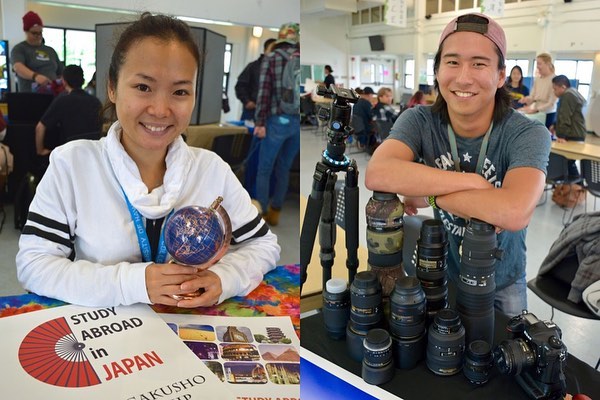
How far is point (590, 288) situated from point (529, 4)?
367 inches

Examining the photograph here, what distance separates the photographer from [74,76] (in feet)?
5.01

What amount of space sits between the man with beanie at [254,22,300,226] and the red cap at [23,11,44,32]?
97cm

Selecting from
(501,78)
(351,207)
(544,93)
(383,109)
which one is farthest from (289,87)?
(544,93)

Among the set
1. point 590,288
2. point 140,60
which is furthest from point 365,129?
point 140,60

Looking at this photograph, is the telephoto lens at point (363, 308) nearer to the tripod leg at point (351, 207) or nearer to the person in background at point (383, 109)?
the tripod leg at point (351, 207)

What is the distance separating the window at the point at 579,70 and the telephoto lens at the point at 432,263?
33.0 feet

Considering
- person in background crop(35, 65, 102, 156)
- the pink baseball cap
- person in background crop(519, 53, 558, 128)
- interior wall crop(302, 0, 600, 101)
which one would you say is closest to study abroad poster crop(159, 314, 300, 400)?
person in background crop(35, 65, 102, 156)

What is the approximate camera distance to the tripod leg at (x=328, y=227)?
3.58 feet

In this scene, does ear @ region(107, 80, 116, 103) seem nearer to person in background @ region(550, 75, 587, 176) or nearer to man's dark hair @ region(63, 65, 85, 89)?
man's dark hair @ region(63, 65, 85, 89)

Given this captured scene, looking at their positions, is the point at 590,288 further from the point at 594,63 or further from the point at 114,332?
the point at 594,63

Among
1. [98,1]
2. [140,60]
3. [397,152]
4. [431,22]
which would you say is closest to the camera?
[140,60]

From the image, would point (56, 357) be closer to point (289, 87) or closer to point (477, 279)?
point (477, 279)

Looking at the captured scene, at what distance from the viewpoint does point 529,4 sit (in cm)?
905

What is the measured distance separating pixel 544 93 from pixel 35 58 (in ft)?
19.3
